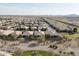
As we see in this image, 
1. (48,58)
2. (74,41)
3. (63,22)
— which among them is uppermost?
(63,22)

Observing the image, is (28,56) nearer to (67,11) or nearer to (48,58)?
(48,58)

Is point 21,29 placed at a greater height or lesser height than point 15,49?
greater

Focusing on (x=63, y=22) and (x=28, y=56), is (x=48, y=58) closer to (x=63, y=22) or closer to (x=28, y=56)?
(x=28, y=56)

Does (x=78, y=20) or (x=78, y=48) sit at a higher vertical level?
(x=78, y=20)

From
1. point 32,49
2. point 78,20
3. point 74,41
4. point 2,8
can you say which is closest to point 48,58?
point 32,49

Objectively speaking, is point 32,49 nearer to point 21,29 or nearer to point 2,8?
point 21,29

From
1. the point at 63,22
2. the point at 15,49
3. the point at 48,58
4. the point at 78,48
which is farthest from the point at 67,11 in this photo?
the point at 15,49

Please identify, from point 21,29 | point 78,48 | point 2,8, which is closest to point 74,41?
point 78,48

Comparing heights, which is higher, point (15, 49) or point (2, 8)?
point (2, 8)
